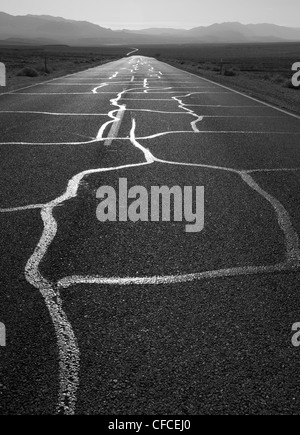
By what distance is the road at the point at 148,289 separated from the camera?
2.42 metres

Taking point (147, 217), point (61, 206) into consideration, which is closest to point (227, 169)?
point (147, 217)

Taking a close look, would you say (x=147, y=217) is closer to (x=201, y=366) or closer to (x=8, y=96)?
(x=201, y=366)

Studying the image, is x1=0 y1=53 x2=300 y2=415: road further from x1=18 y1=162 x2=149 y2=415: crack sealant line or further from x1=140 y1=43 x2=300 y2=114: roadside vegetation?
x1=140 y1=43 x2=300 y2=114: roadside vegetation

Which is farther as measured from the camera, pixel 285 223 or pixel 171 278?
pixel 285 223

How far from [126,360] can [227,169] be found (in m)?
4.32

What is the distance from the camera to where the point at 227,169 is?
21.5 ft

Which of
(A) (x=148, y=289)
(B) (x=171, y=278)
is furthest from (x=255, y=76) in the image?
(A) (x=148, y=289)

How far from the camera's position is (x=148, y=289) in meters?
3.36
